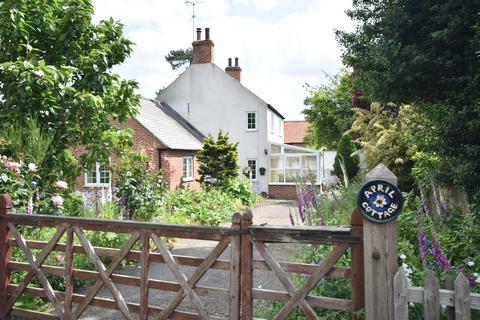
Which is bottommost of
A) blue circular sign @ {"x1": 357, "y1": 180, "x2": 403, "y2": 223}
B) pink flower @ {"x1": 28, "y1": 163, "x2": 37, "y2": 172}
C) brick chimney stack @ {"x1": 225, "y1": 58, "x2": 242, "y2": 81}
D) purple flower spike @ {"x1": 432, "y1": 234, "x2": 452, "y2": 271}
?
purple flower spike @ {"x1": 432, "y1": 234, "x2": 452, "y2": 271}

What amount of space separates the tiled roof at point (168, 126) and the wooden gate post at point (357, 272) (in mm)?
14254

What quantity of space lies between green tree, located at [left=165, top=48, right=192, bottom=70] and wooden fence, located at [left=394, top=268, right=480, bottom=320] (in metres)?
39.1

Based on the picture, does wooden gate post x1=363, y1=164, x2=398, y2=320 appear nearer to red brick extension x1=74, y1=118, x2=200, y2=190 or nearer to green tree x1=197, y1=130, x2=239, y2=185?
red brick extension x1=74, y1=118, x2=200, y2=190

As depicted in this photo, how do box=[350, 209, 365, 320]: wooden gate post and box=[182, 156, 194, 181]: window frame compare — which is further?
box=[182, 156, 194, 181]: window frame

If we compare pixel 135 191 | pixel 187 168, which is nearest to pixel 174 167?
pixel 187 168

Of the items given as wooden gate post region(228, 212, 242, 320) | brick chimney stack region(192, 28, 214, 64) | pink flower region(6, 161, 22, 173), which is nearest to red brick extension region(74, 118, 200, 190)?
brick chimney stack region(192, 28, 214, 64)

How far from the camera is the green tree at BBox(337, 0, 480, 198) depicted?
17.7 feet

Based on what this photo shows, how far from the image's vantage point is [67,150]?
23.3 ft

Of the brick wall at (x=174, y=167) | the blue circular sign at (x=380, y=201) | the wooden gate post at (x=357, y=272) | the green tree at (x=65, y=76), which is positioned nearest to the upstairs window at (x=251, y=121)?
the brick wall at (x=174, y=167)

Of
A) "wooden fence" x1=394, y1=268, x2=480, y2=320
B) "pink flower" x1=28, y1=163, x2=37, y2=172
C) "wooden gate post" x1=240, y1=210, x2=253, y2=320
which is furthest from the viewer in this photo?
"pink flower" x1=28, y1=163, x2=37, y2=172

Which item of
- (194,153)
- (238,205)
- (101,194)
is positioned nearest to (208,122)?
(194,153)

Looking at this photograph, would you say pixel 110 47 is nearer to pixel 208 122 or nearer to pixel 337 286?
pixel 337 286

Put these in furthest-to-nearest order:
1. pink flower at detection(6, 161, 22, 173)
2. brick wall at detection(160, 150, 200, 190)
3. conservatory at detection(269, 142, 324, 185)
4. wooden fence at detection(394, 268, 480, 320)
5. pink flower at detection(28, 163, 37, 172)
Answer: conservatory at detection(269, 142, 324, 185), brick wall at detection(160, 150, 200, 190), pink flower at detection(28, 163, 37, 172), pink flower at detection(6, 161, 22, 173), wooden fence at detection(394, 268, 480, 320)

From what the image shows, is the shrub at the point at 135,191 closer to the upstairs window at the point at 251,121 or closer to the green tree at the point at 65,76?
the green tree at the point at 65,76
